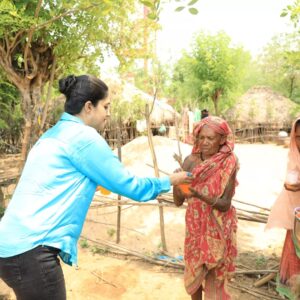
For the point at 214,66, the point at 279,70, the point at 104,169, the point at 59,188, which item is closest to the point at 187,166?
the point at 104,169

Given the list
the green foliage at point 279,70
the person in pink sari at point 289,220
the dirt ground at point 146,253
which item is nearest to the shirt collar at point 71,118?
the person in pink sari at point 289,220

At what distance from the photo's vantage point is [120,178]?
5.14 ft

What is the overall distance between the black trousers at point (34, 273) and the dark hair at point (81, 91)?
2.24 feet

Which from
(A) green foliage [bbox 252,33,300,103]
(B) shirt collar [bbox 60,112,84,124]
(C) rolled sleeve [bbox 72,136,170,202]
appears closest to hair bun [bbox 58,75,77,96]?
(B) shirt collar [bbox 60,112,84,124]

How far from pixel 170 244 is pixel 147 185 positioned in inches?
131

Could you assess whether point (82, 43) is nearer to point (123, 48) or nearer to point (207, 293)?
point (123, 48)

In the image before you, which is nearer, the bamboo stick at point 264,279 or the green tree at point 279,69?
the bamboo stick at point 264,279

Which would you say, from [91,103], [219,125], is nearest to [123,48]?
[219,125]

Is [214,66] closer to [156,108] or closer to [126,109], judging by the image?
[156,108]

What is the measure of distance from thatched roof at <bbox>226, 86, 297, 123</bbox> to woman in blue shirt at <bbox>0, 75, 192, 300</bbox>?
753 inches

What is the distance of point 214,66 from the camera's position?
64.0 feet

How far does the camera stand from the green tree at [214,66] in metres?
19.4

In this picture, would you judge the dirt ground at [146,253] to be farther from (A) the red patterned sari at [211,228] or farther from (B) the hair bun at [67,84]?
(B) the hair bun at [67,84]

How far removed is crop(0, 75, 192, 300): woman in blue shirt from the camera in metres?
1.46
